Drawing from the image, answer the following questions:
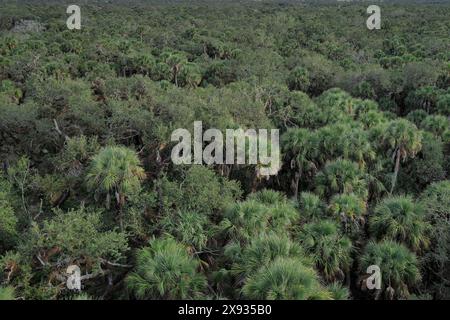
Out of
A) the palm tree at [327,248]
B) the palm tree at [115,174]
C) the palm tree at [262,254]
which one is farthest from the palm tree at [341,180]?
the palm tree at [115,174]

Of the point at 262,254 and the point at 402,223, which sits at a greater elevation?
the point at 262,254

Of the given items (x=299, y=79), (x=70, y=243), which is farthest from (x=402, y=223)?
(x=299, y=79)

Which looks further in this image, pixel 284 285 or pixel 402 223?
pixel 402 223

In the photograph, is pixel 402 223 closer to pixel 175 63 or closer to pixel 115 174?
pixel 115 174

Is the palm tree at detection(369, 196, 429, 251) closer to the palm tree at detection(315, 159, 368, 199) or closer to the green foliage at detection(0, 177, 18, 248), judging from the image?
the palm tree at detection(315, 159, 368, 199)

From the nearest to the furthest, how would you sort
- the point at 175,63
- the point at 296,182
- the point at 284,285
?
the point at 284,285 < the point at 296,182 < the point at 175,63

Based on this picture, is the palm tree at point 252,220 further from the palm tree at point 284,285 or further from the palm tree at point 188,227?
the palm tree at point 284,285
